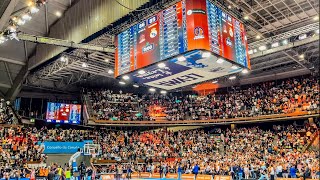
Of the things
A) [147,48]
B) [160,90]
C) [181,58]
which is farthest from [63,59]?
[181,58]

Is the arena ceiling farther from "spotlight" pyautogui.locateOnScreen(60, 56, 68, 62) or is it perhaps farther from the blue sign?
the blue sign

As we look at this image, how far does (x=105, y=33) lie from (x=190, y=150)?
1646 cm

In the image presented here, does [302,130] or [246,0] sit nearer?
[246,0]

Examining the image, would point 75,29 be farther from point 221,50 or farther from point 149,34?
point 221,50

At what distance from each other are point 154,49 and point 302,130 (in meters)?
21.0

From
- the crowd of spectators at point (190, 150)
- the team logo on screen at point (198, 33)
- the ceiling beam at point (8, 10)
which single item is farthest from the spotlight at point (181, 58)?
the crowd of spectators at point (190, 150)

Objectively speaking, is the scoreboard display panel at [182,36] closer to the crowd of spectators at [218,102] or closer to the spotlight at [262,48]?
the spotlight at [262,48]

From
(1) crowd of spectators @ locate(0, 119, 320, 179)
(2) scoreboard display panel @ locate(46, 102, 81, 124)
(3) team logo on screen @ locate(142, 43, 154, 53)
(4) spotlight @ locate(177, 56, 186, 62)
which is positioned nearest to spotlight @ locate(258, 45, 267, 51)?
(1) crowd of spectators @ locate(0, 119, 320, 179)

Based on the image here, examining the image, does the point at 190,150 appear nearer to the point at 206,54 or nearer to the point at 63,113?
the point at 63,113

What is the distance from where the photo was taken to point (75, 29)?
2159cm

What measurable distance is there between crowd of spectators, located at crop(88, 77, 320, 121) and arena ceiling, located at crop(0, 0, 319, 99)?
231 centimetres

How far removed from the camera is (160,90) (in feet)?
60.6

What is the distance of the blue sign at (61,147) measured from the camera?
28047 mm

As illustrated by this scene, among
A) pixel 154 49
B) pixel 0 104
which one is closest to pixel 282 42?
pixel 154 49
